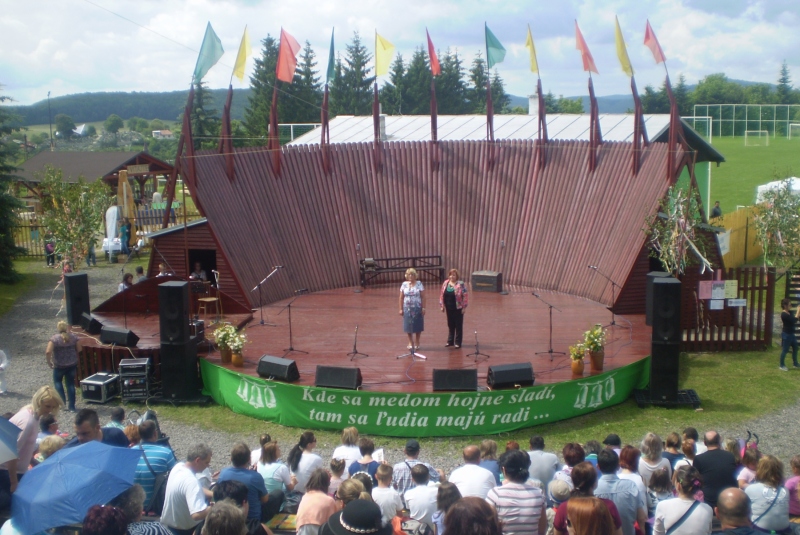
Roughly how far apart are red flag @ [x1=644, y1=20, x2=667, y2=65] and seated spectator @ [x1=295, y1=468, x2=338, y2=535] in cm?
1247

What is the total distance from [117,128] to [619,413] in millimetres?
144566

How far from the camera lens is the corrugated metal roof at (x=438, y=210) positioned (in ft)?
52.6

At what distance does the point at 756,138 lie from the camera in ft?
183

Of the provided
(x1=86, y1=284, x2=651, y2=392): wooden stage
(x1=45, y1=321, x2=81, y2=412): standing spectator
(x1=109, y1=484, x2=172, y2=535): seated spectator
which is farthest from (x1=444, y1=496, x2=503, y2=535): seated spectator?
(x1=45, y1=321, x2=81, y2=412): standing spectator

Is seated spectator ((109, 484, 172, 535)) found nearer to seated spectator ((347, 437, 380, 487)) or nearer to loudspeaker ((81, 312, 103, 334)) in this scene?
seated spectator ((347, 437, 380, 487))

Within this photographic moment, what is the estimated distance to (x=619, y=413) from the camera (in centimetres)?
1125

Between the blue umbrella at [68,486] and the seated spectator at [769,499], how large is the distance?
15.3 feet

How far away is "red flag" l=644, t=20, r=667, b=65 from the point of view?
15602 millimetres

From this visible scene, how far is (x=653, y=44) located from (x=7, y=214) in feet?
57.3

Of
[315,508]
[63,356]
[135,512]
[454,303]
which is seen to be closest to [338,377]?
[454,303]

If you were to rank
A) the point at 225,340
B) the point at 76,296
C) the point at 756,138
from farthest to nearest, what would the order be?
the point at 756,138, the point at 76,296, the point at 225,340

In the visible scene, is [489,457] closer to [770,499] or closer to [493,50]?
[770,499]

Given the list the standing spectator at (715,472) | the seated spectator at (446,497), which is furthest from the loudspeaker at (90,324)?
the standing spectator at (715,472)

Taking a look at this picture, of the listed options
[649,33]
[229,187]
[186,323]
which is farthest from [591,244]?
[186,323]
